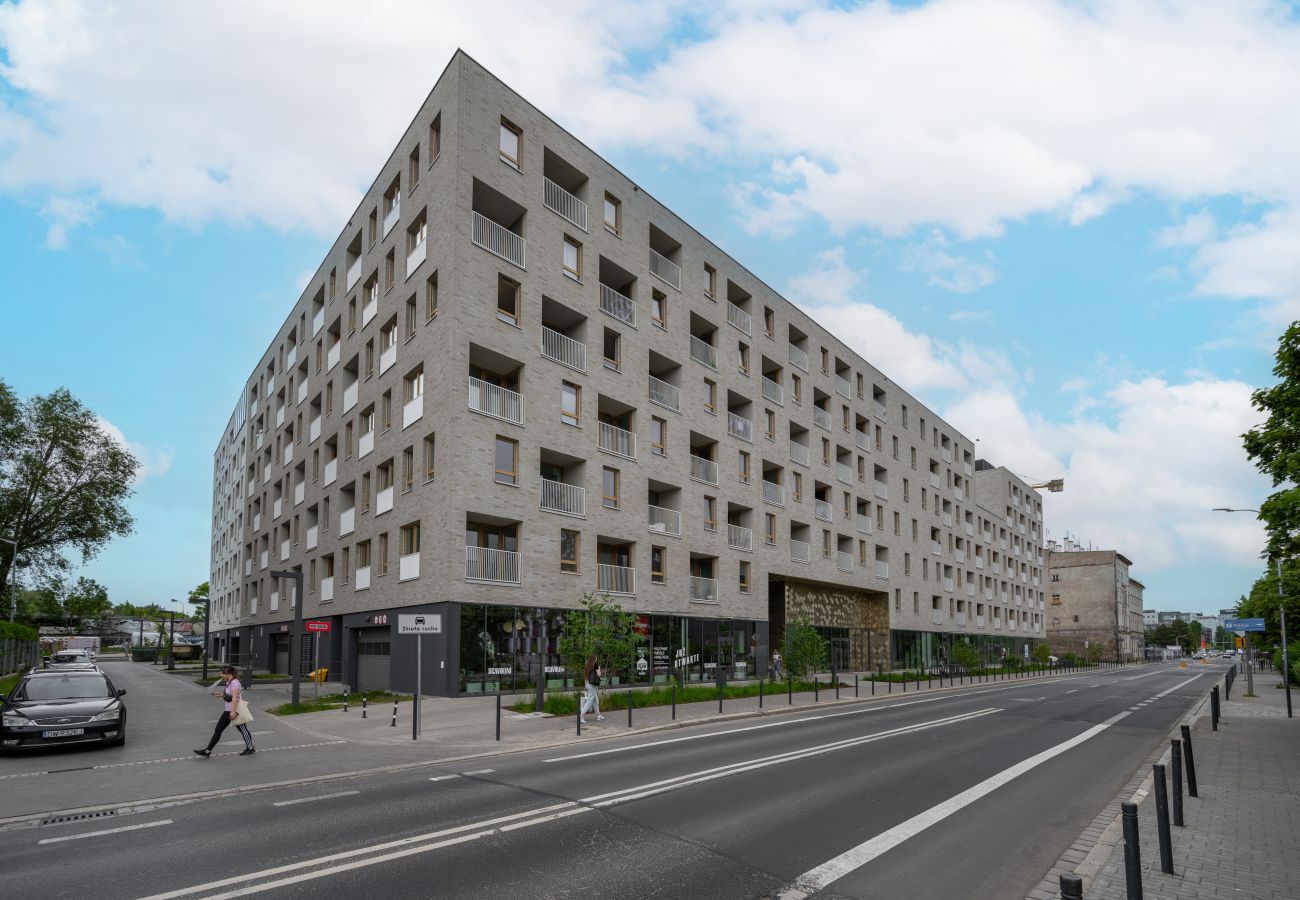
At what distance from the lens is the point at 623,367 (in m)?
32.4

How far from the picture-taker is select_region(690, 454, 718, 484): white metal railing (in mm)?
36125

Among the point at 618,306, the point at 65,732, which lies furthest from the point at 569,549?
the point at 65,732

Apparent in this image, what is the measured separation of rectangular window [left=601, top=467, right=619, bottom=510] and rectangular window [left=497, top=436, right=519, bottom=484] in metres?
4.21

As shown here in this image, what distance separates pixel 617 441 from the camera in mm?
31906

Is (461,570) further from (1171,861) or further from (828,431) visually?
(828,431)

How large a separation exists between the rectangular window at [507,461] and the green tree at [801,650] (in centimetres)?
1294

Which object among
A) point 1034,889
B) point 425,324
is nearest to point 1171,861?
point 1034,889

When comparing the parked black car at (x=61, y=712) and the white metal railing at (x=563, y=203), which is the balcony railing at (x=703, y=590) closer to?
the white metal railing at (x=563, y=203)

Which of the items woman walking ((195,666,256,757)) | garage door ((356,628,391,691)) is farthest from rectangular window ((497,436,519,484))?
woman walking ((195,666,256,757))

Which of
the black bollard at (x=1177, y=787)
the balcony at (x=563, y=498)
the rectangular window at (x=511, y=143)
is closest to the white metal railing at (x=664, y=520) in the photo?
the balcony at (x=563, y=498)

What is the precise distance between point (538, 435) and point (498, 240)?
268 inches

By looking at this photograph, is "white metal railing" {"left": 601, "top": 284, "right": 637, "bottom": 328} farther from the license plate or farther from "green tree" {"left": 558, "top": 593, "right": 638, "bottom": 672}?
the license plate

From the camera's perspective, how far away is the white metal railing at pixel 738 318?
40.2m

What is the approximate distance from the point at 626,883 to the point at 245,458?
60483 mm
